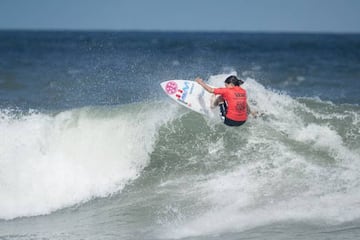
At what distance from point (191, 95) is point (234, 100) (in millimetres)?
1314

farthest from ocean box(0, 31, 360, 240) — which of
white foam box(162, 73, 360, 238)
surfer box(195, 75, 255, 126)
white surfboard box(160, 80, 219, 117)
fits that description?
surfer box(195, 75, 255, 126)

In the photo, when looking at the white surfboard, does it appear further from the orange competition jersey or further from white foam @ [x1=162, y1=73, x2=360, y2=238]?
the orange competition jersey

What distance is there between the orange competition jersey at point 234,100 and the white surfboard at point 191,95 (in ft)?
3.24

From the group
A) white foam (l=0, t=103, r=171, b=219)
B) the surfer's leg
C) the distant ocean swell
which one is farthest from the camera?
the surfer's leg

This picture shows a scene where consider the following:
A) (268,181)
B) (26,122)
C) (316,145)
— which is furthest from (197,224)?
(26,122)

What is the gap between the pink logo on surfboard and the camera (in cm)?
1208

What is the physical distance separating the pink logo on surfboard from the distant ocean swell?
95 centimetres

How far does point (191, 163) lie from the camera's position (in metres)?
11.9

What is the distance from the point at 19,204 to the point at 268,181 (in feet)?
13.7

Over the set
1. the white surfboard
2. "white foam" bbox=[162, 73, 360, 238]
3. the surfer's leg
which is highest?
the white surfboard

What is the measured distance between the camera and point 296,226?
867 cm

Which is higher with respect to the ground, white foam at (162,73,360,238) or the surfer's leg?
the surfer's leg

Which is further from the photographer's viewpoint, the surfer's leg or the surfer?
the surfer's leg

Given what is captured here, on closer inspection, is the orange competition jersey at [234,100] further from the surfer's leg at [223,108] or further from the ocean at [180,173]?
the ocean at [180,173]
